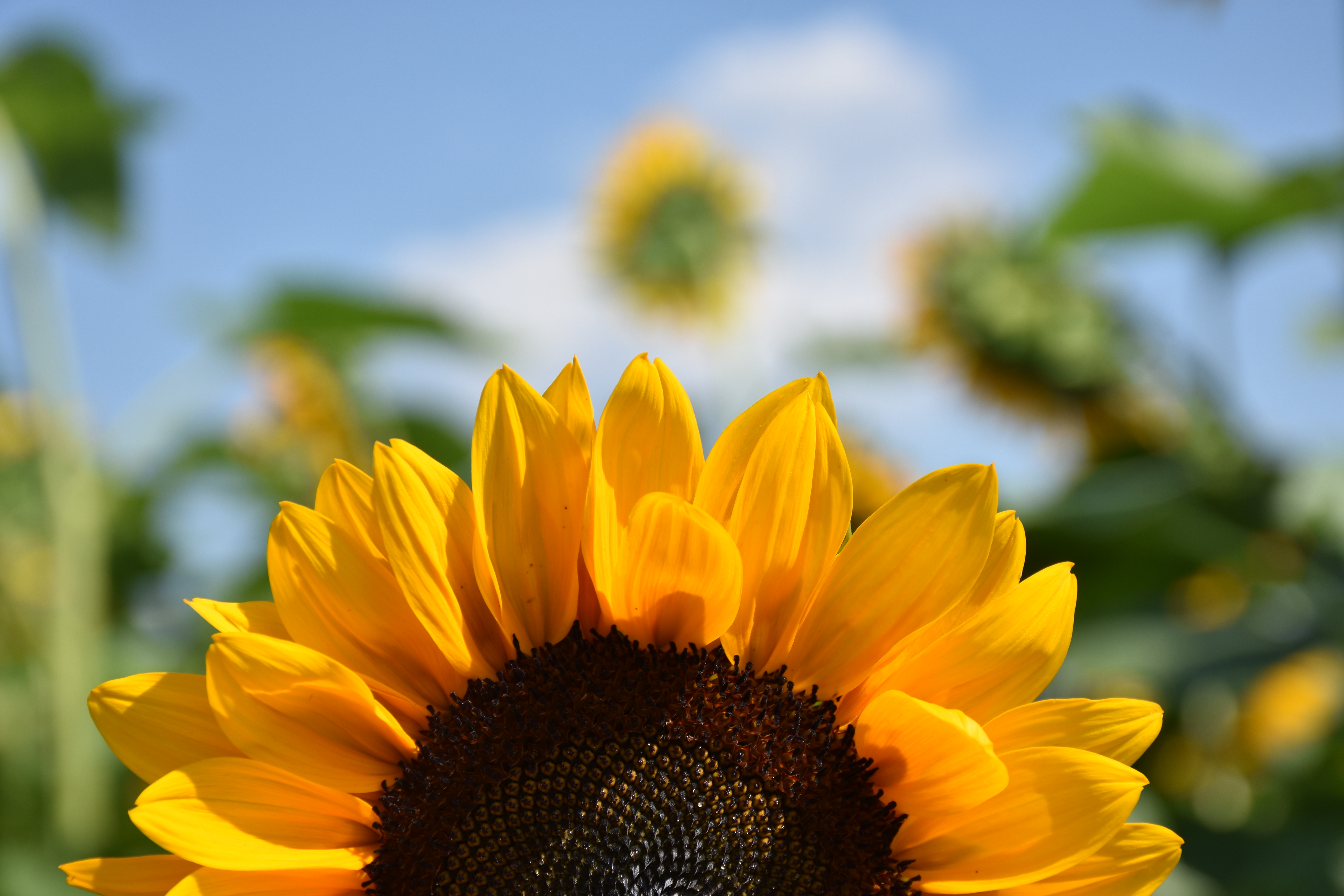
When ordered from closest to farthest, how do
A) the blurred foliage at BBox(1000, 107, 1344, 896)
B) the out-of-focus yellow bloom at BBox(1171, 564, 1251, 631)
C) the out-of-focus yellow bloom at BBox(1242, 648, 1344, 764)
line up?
1. the blurred foliage at BBox(1000, 107, 1344, 896)
2. the out-of-focus yellow bloom at BBox(1171, 564, 1251, 631)
3. the out-of-focus yellow bloom at BBox(1242, 648, 1344, 764)

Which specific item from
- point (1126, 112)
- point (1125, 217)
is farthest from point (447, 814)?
point (1126, 112)

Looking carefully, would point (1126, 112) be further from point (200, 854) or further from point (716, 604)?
point (200, 854)

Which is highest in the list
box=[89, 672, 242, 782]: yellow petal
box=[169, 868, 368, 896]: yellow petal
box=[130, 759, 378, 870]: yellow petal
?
box=[89, 672, 242, 782]: yellow petal

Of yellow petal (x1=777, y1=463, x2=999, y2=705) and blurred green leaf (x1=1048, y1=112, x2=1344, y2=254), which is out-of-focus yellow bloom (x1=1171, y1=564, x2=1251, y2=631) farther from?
yellow petal (x1=777, y1=463, x2=999, y2=705)

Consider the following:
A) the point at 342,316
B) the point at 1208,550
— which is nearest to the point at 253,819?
the point at 342,316

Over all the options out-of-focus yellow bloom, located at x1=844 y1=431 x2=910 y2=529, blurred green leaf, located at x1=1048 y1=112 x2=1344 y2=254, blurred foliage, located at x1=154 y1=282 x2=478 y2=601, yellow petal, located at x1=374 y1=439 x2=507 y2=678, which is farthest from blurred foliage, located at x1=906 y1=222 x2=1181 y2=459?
yellow petal, located at x1=374 y1=439 x2=507 y2=678

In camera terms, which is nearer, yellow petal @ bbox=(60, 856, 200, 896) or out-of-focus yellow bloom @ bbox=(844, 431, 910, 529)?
yellow petal @ bbox=(60, 856, 200, 896)

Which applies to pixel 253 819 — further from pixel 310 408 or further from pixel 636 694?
pixel 310 408
